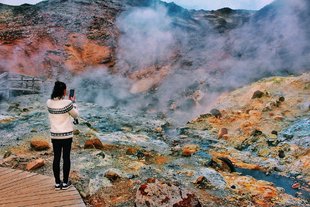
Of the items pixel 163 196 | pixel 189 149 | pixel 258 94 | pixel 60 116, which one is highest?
pixel 60 116

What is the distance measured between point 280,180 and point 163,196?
155 inches

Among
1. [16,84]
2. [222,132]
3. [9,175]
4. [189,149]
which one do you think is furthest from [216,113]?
[9,175]

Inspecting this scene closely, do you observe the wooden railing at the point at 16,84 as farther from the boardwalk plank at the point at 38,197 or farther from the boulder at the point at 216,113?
the boardwalk plank at the point at 38,197

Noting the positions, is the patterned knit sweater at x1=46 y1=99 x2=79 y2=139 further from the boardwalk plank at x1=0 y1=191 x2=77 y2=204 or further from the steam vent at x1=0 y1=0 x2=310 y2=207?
the boardwalk plank at x1=0 y1=191 x2=77 y2=204

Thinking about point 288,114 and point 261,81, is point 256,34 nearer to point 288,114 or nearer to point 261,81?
point 261,81

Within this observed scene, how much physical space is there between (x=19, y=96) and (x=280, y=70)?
11315 millimetres

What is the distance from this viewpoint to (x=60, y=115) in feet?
13.8

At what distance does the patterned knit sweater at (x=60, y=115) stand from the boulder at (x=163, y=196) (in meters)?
1.41

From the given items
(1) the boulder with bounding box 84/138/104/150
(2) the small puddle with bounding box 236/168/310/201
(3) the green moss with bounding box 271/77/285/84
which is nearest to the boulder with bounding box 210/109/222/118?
(3) the green moss with bounding box 271/77/285/84

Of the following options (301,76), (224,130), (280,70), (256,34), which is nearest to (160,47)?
(256,34)

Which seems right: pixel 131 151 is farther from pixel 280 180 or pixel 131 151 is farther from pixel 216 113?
pixel 216 113

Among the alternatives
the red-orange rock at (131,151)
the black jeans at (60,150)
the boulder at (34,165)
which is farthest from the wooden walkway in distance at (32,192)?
the red-orange rock at (131,151)

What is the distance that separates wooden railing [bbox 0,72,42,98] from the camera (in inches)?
609

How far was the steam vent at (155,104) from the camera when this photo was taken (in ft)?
19.0
